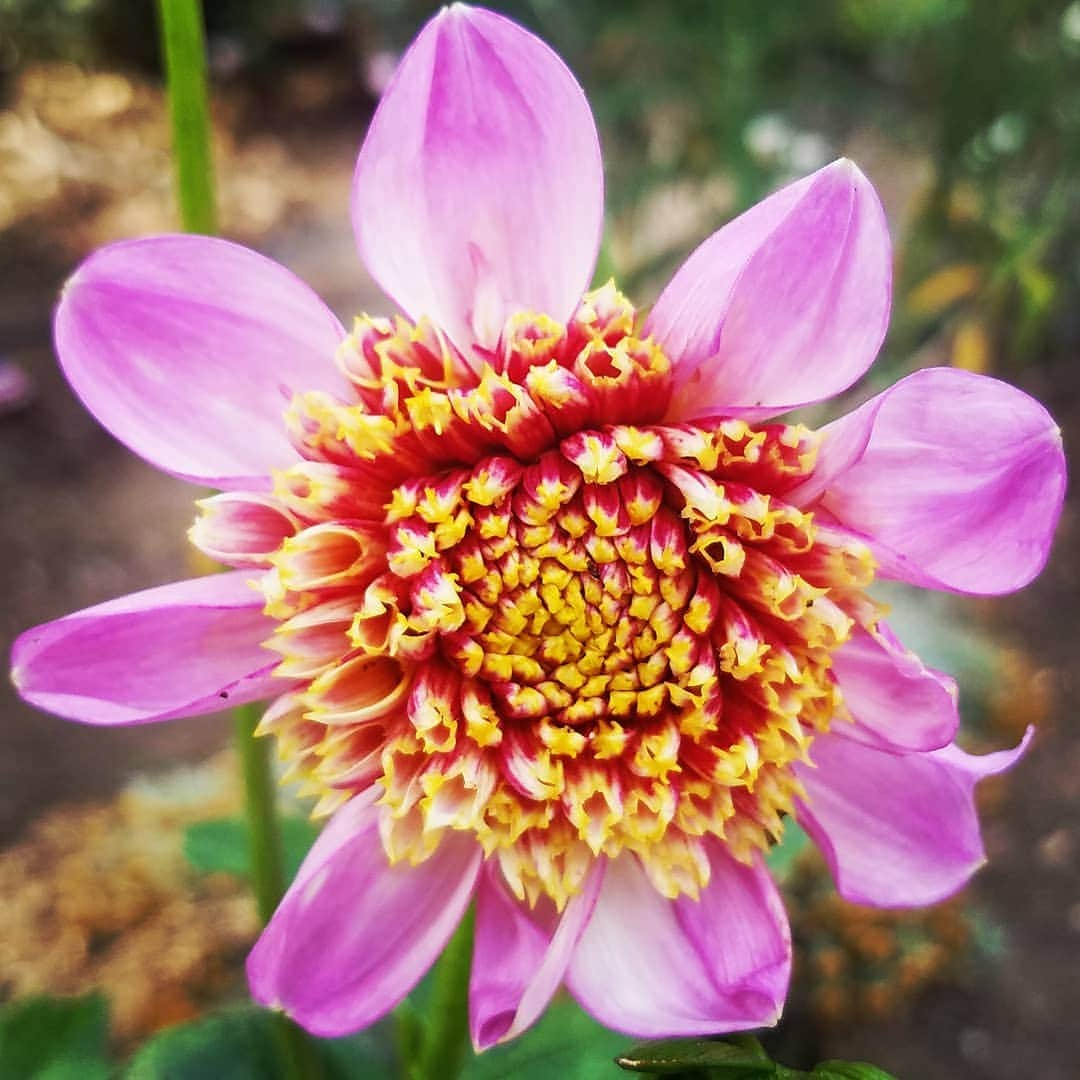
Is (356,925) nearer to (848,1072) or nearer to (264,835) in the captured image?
(264,835)

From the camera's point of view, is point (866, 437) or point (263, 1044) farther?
point (263, 1044)

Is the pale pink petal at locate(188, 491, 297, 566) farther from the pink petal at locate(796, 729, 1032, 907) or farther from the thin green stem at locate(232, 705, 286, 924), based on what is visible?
the pink petal at locate(796, 729, 1032, 907)

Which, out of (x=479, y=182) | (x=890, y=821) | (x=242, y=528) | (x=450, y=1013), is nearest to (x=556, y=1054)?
(x=450, y=1013)

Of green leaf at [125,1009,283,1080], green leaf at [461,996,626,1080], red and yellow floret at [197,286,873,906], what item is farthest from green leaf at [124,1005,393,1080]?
red and yellow floret at [197,286,873,906]

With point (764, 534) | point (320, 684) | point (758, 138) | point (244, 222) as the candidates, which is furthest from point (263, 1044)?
point (244, 222)

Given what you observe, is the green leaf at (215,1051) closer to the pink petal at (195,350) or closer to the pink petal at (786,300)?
the pink petal at (195,350)

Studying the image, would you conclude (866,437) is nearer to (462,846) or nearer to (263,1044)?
(462,846)
